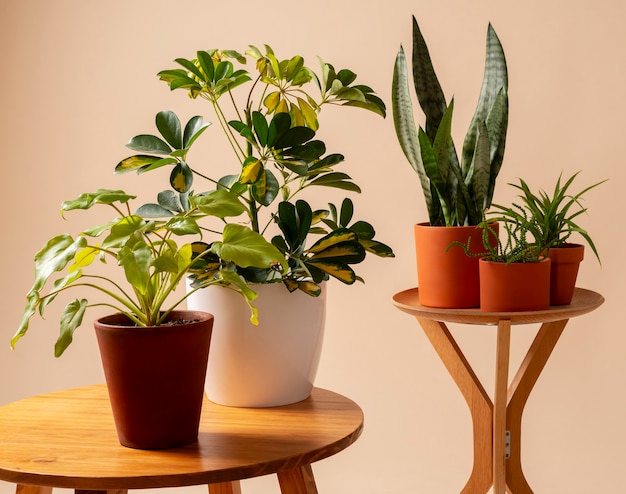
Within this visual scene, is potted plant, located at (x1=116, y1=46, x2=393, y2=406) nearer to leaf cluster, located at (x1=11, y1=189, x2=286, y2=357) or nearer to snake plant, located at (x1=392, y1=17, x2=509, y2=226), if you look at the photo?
leaf cluster, located at (x1=11, y1=189, x2=286, y2=357)

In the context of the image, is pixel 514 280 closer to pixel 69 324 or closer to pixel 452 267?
pixel 452 267

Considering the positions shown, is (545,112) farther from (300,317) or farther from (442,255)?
(300,317)

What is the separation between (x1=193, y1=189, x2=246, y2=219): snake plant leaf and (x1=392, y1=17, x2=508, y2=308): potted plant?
2.09 feet

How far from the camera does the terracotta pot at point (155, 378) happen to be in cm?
108

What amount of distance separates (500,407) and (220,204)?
0.78 metres

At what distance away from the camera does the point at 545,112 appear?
7.70 feet

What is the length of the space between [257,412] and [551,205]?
732mm

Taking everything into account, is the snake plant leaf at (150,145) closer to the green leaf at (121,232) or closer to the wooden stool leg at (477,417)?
the green leaf at (121,232)

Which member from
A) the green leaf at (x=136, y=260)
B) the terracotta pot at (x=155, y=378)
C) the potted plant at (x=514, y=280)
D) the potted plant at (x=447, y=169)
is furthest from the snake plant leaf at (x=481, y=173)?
the green leaf at (x=136, y=260)

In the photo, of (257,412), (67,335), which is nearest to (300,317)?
(257,412)

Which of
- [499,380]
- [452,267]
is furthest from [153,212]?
[499,380]

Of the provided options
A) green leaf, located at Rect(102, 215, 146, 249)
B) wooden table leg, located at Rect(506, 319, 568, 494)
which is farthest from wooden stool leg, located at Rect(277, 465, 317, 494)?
wooden table leg, located at Rect(506, 319, 568, 494)

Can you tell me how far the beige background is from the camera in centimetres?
232

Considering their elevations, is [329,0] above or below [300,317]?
above
